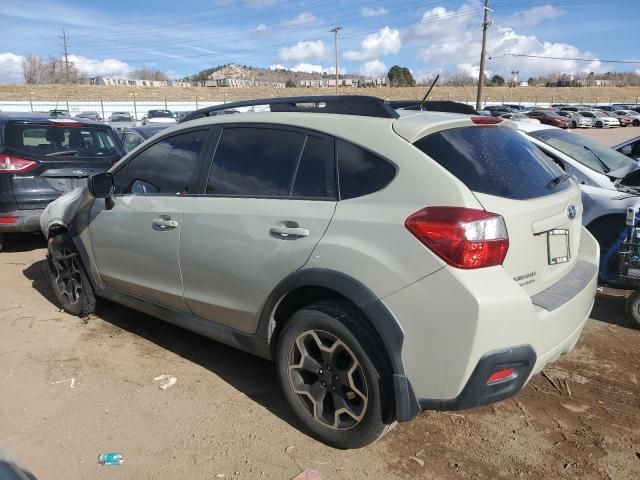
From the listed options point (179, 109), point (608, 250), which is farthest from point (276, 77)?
point (608, 250)

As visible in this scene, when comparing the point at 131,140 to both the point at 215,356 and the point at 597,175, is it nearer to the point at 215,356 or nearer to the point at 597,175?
the point at 215,356

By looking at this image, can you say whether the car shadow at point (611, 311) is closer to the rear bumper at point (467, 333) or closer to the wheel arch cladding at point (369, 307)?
the rear bumper at point (467, 333)

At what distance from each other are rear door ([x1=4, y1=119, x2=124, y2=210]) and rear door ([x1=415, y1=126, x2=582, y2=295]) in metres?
5.04

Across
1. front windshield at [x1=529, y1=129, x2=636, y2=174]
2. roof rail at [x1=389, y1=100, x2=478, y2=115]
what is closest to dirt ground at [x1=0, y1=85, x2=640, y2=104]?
front windshield at [x1=529, y1=129, x2=636, y2=174]

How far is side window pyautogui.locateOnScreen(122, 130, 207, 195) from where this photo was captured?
3541mm

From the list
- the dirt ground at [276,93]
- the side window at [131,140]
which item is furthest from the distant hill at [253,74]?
→ the side window at [131,140]

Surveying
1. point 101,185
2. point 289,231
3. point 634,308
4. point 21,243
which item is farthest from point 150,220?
point 21,243

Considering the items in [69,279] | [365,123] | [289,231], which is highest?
[365,123]

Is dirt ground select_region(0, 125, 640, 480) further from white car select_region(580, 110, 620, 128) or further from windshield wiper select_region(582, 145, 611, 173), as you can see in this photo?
white car select_region(580, 110, 620, 128)

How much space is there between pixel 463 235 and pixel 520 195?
537 mm

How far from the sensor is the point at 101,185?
3.98 metres

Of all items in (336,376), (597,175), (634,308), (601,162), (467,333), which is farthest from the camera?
(601,162)

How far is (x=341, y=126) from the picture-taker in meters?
2.86

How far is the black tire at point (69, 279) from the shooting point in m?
4.55
